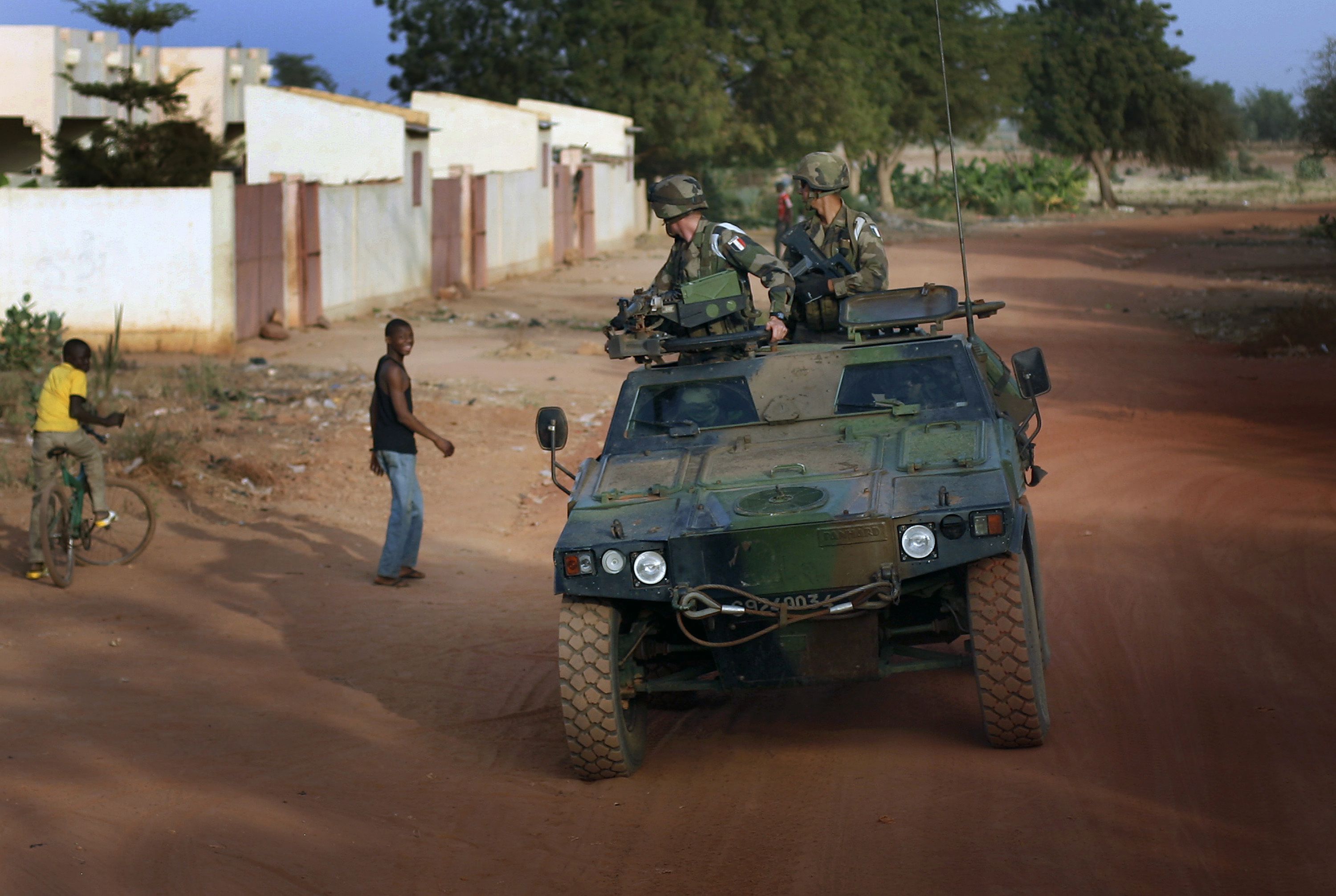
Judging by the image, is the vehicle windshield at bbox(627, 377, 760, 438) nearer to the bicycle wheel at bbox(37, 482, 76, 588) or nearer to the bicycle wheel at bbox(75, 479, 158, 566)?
the bicycle wheel at bbox(37, 482, 76, 588)

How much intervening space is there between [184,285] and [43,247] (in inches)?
74.1

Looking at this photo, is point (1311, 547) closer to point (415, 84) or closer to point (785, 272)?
point (785, 272)

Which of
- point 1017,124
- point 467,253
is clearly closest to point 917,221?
point 1017,124

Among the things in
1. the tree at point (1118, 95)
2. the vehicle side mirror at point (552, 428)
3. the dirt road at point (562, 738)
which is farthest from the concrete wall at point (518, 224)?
the tree at point (1118, 95)

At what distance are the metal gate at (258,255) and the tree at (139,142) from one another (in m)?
4.01

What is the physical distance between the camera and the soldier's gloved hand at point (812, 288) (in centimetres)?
784

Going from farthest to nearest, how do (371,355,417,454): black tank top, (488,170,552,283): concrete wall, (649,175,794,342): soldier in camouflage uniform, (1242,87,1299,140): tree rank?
(1242,87,1299,140): tree → (488,170,552,283): concrete wall → (371,355,417,454): black tank top → (649,175,794,342): soldier in camouflage uniform

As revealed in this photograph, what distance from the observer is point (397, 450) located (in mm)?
9453

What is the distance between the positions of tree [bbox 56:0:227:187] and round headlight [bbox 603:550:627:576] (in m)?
21.0

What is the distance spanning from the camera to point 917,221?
2158 inches

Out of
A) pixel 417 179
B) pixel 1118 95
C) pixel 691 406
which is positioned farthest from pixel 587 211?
pixel 691 406

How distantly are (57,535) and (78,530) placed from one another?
0.61 ft

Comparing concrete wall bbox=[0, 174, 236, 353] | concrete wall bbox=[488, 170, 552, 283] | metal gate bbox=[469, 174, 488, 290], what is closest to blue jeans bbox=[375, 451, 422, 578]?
concrete wall bbox=[0, 174, 236, 353]

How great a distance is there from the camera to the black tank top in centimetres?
943
